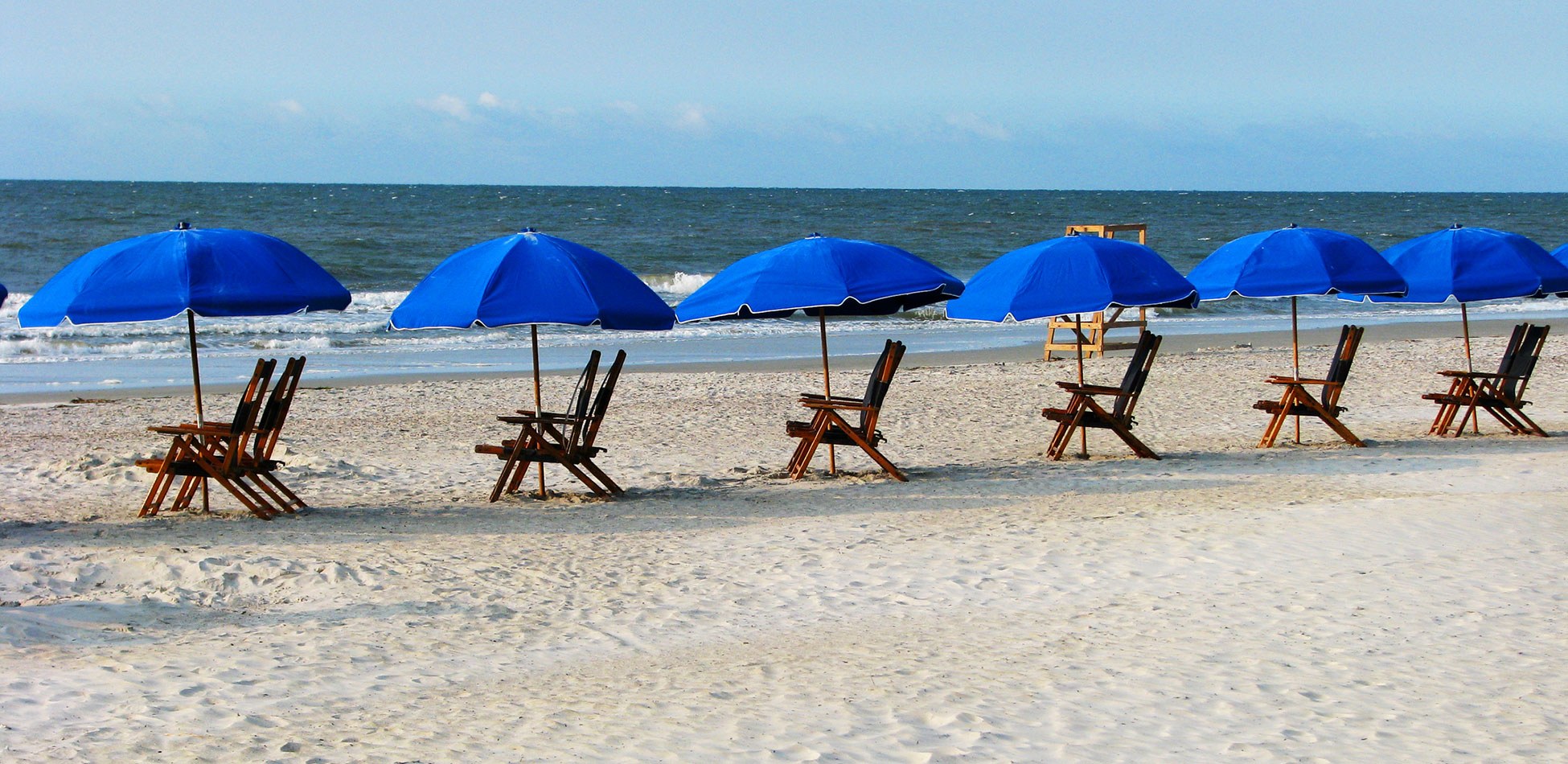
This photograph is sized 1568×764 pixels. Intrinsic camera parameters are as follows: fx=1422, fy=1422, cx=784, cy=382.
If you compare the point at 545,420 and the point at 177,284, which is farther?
the point at 545,420

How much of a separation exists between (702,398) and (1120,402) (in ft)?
16.2

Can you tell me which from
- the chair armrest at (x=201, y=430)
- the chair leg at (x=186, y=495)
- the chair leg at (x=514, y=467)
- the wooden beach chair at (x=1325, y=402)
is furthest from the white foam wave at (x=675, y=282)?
the chair armrest at (x=201, y=430)

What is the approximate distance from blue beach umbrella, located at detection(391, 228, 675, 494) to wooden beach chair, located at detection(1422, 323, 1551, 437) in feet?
21.3

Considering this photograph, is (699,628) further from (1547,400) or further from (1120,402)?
(1547,400)

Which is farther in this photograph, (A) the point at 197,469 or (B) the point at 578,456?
(B) the point at 578,456

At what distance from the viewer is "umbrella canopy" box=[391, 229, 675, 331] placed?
25.5 ft

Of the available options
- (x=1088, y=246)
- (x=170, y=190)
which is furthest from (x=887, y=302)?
(x=170, y=190)

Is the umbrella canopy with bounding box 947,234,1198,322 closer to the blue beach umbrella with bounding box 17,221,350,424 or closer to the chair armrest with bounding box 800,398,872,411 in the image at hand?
the chair armrest with bounding box 800,398,872,411

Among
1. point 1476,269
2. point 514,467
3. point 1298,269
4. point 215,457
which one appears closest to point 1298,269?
point 1298,269

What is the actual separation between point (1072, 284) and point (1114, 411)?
138 cm

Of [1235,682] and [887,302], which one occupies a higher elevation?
[887,302]

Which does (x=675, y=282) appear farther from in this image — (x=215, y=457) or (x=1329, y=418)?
(x=215, y=457)

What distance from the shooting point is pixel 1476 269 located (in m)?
10.5

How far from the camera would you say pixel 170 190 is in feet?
→ 289
